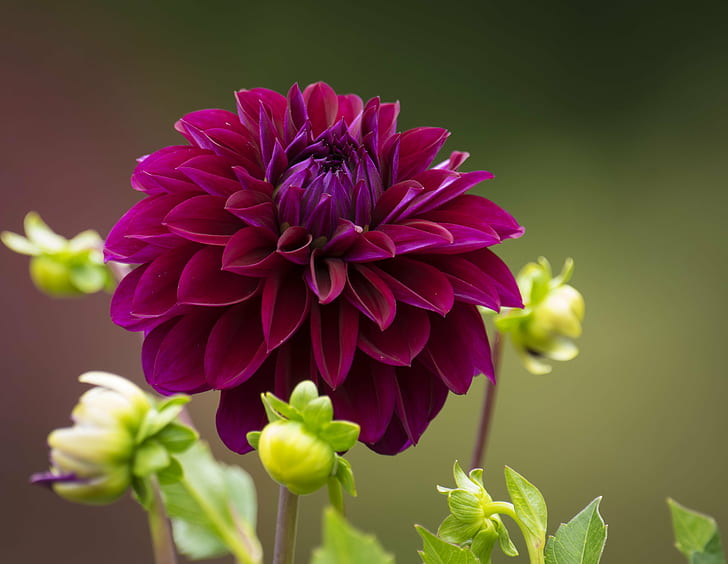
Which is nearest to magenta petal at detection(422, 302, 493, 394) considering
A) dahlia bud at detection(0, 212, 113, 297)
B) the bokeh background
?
dahlia bud at detection(0, 212, 113, 297)

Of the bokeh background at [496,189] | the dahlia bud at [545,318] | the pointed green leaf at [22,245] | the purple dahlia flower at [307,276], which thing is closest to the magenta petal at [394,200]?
the purple dahlia flower at [307,276]

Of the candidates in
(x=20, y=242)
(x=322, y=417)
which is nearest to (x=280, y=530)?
(x=322, y=417)

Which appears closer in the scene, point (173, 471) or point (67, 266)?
point (173, 471)

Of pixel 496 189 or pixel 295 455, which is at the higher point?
pixel 496 189

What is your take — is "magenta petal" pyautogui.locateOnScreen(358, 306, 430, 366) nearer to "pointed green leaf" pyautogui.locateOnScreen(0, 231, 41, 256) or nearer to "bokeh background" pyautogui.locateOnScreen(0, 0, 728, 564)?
"pointed green leaf" pyautogui.locateOnScreen(0, 231, 41, 256)

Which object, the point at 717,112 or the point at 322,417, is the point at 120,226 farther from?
the point at 717,112

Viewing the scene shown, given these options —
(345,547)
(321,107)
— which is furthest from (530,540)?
(321,107)

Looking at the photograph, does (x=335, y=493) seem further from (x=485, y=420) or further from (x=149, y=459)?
(x=485, y=420)
